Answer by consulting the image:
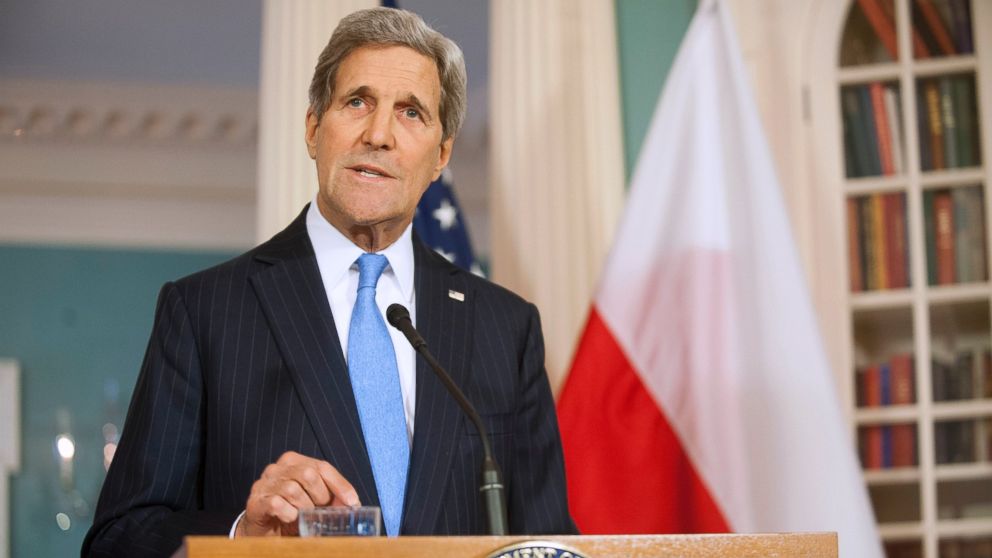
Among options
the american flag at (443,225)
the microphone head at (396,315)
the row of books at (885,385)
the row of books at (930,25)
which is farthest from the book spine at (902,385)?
the microphone head at (396,315)

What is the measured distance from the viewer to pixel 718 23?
9.61ft

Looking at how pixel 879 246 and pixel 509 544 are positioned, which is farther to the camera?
pixel 879 246

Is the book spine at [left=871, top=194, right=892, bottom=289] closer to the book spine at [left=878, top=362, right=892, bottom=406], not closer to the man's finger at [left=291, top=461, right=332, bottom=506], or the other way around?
the book spine at [left=878, top=362, right=892, bottom=406]

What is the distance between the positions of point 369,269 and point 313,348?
13 cm

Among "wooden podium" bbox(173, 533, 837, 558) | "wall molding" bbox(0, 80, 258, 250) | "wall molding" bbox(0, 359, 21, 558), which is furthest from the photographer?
"wall molding" bbox(0, 80, 258, 250)

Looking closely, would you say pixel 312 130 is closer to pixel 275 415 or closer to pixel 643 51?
pixel 275 415

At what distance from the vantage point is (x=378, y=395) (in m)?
1.59

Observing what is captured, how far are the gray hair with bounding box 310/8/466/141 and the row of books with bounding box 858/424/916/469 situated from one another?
1.83m

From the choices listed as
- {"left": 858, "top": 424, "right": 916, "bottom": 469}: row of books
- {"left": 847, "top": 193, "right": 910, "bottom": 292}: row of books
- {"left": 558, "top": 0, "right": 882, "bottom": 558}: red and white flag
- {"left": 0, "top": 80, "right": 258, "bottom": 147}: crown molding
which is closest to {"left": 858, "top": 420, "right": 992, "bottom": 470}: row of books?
{"left": 858, "top": 424, "right": 916, "bottom": 469}: row of books

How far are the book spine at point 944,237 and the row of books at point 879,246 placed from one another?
82 millimetres

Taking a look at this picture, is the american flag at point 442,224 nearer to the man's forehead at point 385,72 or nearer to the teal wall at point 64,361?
the man's forehead at point 385,72

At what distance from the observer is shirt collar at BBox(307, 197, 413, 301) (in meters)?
1.69

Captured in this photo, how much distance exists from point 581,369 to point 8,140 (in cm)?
580

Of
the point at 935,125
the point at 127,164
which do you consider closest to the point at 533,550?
the point at 935,125
